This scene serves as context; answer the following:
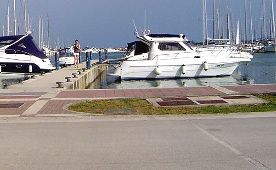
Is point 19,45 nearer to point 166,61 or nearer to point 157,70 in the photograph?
point 157,70

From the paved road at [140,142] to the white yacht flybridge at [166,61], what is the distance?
2095cm

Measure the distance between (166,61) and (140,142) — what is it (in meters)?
24.5

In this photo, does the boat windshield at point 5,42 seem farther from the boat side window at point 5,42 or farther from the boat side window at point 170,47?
the boat side window at point 170,47

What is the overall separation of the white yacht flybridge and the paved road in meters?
21.0

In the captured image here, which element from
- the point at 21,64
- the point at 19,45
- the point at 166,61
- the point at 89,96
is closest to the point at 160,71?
the point at 166,61

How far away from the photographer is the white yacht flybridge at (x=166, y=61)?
32.4 m

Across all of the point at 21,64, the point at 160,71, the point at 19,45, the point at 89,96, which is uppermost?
the point at 19,45

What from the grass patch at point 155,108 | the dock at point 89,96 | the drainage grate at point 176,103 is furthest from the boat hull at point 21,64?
the drainage grate at point 176,103

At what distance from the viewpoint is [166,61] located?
107ft

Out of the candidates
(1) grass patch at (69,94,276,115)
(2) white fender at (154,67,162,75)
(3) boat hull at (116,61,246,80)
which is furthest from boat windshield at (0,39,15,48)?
(1) grass patch at (69,94,276,115)

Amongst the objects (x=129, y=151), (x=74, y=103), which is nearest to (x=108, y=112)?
(x=74, y=103)

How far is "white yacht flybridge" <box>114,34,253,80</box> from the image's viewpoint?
32375 millimetres

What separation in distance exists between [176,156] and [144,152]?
611mm

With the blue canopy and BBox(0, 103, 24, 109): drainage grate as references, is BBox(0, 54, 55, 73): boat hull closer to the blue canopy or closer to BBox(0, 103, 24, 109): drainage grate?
the blue canopy
